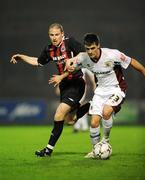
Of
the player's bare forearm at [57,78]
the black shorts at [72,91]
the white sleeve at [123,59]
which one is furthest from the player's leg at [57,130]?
the white sleeve at [123,59]

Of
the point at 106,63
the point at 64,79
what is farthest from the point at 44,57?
the point at 106,63

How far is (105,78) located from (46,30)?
12043mm

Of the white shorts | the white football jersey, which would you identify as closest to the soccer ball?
the white shorts

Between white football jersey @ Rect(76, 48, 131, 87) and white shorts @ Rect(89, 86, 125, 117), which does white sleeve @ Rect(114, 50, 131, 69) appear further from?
white shorts @ Rect(89, 86, 125, 117)

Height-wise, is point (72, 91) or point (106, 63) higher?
point (106, 63)

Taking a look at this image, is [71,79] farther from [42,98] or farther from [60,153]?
[42,98]

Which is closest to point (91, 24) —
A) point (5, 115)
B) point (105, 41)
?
point (105, 41)

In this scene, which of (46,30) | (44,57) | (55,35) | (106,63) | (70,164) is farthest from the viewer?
(46,30)

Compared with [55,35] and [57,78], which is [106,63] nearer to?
[57,78]

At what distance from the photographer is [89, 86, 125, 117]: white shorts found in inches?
304

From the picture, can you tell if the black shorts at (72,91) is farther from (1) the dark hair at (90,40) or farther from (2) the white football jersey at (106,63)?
(1) the dark hair at (90,40)

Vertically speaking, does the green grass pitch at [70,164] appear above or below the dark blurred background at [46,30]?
below

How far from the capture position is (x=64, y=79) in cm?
828

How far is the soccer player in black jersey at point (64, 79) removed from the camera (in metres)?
8.01
